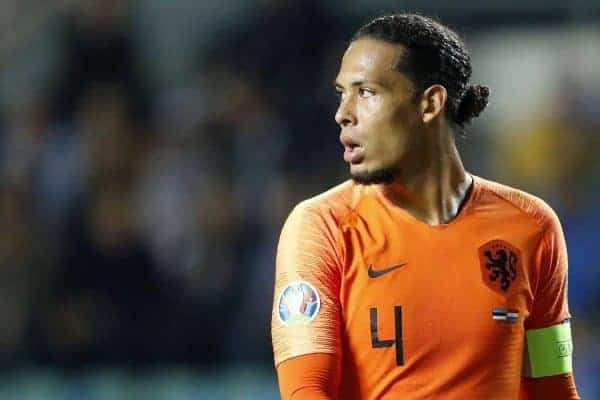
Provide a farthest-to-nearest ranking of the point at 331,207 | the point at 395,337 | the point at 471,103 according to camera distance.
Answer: the point at 471,103 < the point at 331,207 < the point at 395,337

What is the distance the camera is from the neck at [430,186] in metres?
3.28

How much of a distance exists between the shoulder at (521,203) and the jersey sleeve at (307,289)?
449mm

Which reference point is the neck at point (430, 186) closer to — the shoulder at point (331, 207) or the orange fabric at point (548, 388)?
the shoulder at point (331, 207)

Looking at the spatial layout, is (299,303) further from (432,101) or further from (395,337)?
(432,101)

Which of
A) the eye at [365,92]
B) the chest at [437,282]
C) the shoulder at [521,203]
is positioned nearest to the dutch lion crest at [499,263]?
the chest at [437,282]

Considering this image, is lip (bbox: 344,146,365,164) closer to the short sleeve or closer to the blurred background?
the short sleeve

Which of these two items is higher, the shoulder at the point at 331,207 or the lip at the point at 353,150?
the lip at the point at 353,150

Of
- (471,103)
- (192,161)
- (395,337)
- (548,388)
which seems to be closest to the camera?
(395,337)

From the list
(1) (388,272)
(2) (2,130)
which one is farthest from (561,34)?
(1) (388,272)

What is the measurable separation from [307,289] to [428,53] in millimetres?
660

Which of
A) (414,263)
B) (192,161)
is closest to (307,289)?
(414,263)

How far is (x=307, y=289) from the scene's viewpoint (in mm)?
3066

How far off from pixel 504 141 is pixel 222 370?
2.04 metres

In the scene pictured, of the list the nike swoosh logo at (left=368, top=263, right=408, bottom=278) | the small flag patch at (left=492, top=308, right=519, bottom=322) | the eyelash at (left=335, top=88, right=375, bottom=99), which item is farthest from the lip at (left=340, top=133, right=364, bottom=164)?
the small flag patch at (left=492, top=308, right=519, bottom=322)
